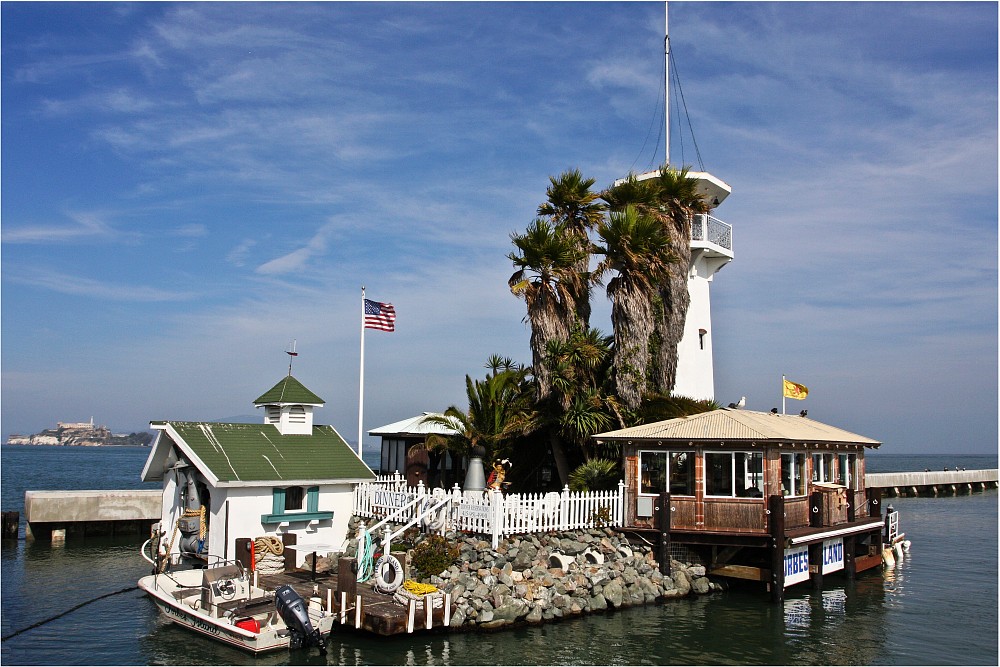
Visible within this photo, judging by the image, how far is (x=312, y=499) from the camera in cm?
2252

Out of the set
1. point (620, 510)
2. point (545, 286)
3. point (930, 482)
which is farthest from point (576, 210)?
point (930, 482)

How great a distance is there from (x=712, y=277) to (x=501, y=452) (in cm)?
1166

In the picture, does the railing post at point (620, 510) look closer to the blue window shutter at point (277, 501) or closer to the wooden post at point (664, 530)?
the wooden post at point (664, 530)

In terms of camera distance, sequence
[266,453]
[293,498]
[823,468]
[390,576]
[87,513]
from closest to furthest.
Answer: [390,576], [293,498], [266,453], [823,468], [87,513]

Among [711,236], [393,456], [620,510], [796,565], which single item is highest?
[711,236]

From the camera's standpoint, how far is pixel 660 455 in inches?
907

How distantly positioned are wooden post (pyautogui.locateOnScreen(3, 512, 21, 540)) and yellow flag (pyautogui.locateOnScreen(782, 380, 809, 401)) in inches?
1205

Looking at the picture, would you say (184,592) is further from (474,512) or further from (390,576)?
(474,512)

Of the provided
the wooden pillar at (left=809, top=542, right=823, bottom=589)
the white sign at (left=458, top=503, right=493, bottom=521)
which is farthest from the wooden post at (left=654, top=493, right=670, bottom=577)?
the white sign at (left=458, top=503, right=493, bottom=521)

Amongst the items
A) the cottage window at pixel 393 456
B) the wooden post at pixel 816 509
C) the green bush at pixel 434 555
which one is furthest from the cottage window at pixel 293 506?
the wooden post at pixel 816 509

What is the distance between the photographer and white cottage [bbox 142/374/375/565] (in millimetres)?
20969

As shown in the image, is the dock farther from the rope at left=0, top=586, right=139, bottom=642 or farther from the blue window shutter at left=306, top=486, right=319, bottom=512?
the rope at left=0, top=586, right=139, bottom=642

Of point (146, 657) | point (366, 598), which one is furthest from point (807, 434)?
point (146, 657)

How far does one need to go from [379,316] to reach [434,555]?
10.6m
